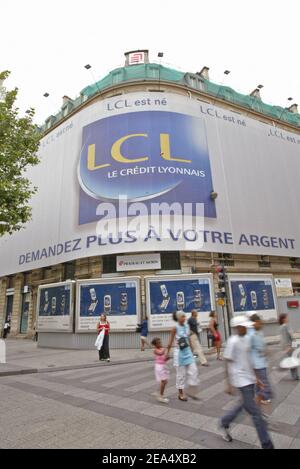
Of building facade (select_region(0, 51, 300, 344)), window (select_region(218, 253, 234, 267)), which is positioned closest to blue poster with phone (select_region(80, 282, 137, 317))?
building facade (select_region(0, 51, 300, 344))

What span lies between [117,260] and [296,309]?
1112cm

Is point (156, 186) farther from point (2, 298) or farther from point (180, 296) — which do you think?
point (2, 298)

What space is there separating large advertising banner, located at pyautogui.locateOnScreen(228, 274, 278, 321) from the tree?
11.6 meters

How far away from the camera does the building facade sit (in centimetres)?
1872

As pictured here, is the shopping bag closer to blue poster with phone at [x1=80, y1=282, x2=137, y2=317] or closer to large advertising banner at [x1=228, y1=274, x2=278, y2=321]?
blue poster with phone at [x1=80, y1=282, x2=137, y2=317]

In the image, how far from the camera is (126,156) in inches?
773

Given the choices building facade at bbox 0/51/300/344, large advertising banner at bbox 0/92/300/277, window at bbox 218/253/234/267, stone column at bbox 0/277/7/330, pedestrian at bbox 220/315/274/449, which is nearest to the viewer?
pedestrian at bbox 220/315/274/449

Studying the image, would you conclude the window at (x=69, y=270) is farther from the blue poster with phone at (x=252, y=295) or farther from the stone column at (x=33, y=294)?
the blue poster with phone at (x=252, y=295)

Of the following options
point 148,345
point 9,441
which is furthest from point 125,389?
point 148,345

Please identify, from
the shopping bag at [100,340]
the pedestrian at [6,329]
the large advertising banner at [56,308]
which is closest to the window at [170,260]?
the large advertising banner at [56,308]

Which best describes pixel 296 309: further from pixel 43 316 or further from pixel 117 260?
pixel 43 316

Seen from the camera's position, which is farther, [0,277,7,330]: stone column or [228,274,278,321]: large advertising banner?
[0,277,7,330]: stone column

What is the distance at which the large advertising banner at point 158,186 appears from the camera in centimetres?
1827
